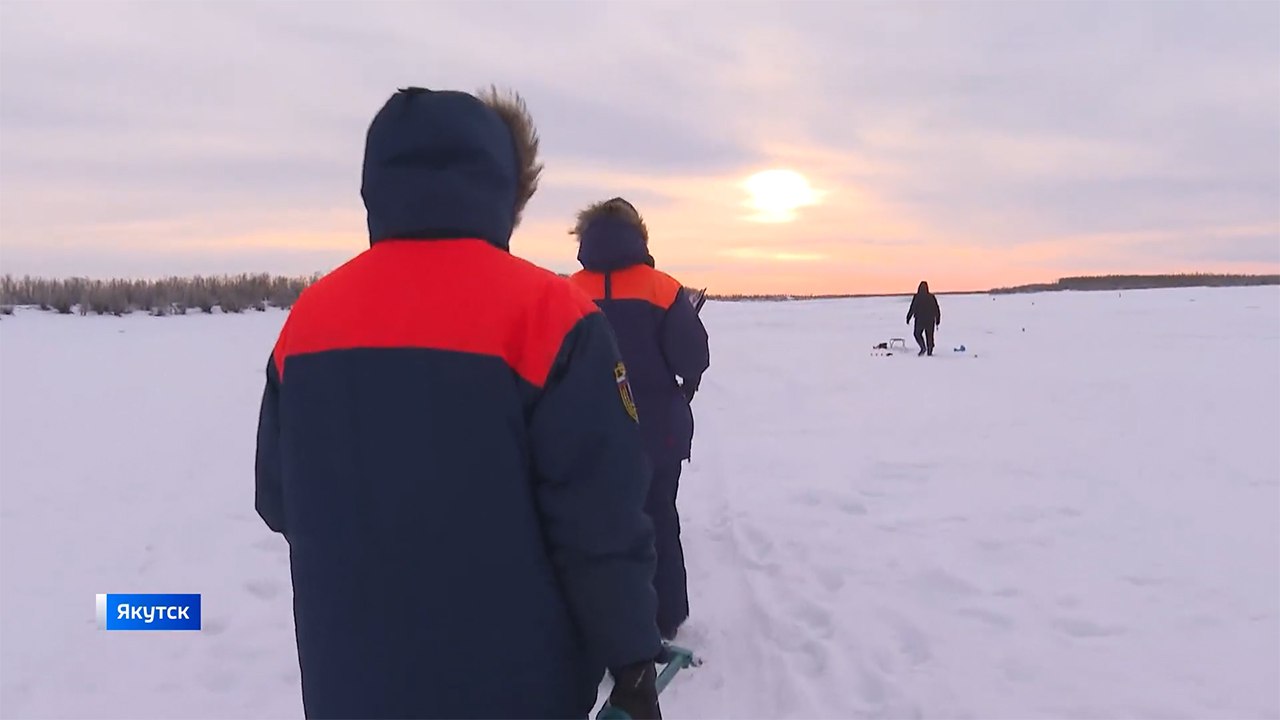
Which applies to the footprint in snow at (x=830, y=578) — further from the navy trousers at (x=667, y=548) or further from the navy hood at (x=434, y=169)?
the navy hood at (x=434, y=169)

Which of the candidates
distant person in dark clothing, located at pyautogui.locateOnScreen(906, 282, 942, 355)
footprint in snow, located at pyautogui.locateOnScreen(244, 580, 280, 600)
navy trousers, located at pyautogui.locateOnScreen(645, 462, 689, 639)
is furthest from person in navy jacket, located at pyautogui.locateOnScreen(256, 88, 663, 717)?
distant person in dark clothing, located at pyautogui.locateOnScreen(906, 282, 942, 355)

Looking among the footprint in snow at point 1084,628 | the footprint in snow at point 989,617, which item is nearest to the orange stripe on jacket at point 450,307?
the footprint in snow at point 989,617

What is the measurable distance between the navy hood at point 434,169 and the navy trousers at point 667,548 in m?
2.58

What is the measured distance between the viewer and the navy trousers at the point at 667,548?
4.19m

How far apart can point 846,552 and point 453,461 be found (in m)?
4.47

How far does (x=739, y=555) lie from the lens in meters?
5.63

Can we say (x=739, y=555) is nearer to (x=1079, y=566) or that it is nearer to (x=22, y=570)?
(x=1079, y=566)

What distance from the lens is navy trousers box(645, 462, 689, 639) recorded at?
165 inches

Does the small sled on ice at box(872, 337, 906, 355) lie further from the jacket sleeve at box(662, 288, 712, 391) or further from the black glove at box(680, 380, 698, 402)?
the jacket sleeve at box(662, 288, 712, 391)

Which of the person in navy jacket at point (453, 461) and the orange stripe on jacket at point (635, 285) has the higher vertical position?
the orange stripe on jacket at point (635, 285)

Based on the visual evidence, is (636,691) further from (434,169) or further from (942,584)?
(942,584)

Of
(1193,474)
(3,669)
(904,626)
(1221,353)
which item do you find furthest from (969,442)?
(1221,353)

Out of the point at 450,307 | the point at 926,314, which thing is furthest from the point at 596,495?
the point at 926,314

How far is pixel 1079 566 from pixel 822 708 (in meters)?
2.46
